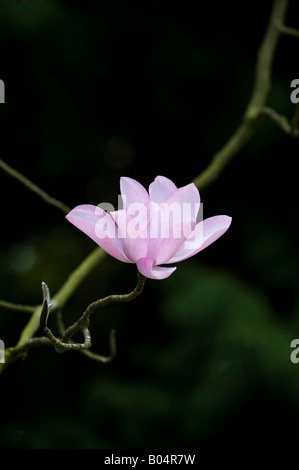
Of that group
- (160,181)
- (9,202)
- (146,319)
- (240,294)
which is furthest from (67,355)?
(160,181)

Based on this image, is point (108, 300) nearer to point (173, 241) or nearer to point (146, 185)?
point (173, 241)

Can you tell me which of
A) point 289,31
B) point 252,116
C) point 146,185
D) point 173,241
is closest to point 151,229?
point 173,241

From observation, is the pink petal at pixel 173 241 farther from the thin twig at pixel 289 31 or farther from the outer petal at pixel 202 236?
the thin twig at pixel 289 31

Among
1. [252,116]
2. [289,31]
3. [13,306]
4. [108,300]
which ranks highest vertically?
[289,31]

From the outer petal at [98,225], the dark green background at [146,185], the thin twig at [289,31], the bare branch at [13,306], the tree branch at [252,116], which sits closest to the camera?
the outer petal at [98,225]

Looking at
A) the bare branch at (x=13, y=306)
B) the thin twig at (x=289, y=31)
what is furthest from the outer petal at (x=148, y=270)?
the thin twig at (x=289, y=31)

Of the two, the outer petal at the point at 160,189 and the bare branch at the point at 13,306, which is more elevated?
the bare branch at the point at 13,306

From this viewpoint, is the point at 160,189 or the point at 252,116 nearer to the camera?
the point at 160,189
